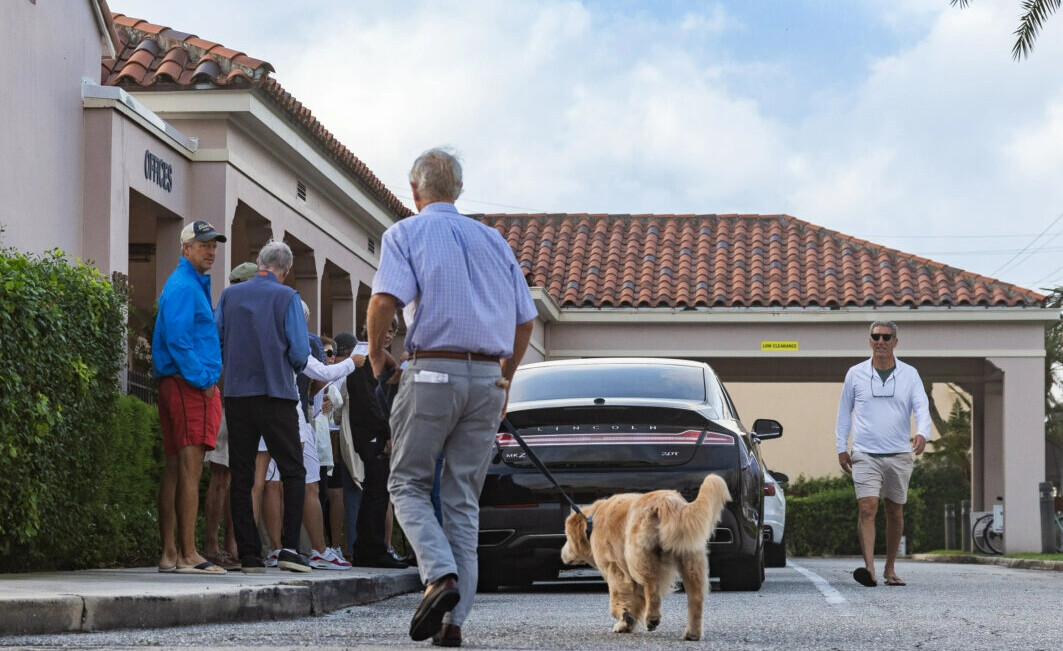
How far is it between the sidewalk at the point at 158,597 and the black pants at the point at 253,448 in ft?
1.04

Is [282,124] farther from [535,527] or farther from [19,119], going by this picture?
[535,527]

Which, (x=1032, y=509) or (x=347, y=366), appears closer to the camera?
(x=347, y=366)

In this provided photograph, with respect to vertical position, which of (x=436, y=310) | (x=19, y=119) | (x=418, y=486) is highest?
(x=19, y=119)

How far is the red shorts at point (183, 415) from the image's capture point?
28.5 feet

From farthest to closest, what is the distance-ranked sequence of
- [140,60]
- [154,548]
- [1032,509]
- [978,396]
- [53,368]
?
[978,396]
[1032,509]
[140,60]
[154,548]
[53,368]

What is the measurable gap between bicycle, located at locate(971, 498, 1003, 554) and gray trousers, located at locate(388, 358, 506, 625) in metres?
20.6

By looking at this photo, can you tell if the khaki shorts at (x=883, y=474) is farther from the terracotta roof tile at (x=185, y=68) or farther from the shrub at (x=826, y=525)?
the shrub at (x=826, y=525)

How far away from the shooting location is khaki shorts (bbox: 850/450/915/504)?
37.6ft

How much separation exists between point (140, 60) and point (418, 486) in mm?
9890

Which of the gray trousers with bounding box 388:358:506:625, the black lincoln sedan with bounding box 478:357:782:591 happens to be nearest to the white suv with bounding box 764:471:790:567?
the black lincoln sedan with bounding box 478:357:782:591

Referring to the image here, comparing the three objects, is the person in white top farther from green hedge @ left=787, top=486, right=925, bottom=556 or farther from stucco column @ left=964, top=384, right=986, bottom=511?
green hedge @ left=787, top=486, right=925, bottom=556

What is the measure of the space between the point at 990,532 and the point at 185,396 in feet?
65.1

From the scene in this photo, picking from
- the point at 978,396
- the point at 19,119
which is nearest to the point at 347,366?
the point at 19,119

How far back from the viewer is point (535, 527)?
9516 mm
